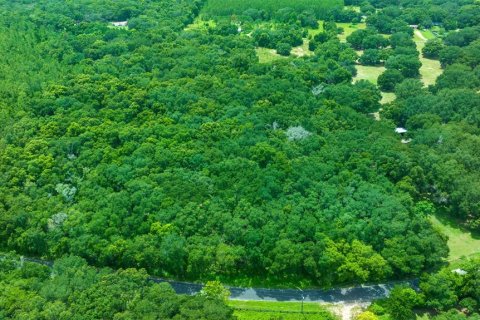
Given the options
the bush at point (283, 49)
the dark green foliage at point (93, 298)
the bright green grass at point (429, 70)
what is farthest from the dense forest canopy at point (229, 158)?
the bush at point (283, 49)

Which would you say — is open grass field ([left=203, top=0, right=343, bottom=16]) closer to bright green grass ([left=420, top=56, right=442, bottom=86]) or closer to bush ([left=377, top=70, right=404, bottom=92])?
bright green grass ([left=420, top=56, right=442, bottom=86])

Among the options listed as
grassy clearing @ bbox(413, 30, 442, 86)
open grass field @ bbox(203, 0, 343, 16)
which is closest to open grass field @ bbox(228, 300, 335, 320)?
grassy clearing @ bbox(413, 30, 442, 86)

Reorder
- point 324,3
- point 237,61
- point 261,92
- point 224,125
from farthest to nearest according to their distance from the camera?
point 324,3
point 237,61
point 261,92
point 224,125

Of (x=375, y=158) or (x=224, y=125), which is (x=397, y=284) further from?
(x=224, y=125)

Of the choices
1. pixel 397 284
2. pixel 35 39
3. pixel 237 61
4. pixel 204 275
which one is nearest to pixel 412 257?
pixel 397 284

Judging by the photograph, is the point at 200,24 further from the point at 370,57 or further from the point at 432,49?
the point at 432,49
